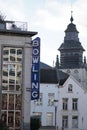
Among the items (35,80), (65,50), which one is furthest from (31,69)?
(65,50)

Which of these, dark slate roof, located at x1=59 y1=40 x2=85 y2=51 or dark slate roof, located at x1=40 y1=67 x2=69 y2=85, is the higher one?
dark slate roof, located at x1=59 y1=40 x2=85 y2=51

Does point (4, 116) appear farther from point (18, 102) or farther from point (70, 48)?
point (70, 48)

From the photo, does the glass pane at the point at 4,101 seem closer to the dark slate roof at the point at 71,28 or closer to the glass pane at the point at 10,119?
the glass pane at the point at 10,119

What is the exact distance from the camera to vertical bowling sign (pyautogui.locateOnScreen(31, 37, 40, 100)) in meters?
48.9

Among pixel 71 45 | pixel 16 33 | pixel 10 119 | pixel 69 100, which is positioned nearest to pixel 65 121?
pixel 69 100

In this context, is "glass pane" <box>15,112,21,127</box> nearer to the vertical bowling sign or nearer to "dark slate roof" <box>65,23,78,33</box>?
the vertical bowling sign

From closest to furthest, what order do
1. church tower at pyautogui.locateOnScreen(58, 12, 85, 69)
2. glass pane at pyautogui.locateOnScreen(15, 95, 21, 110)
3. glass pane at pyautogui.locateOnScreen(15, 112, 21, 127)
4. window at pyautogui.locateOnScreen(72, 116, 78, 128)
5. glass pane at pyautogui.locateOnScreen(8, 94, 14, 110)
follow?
1. glass pane at pyautogui.locateOnScreen(15, 112, 21, 127)
2. glass pane at pyautogui.locateOnScreen(8, 94, 14, 110)
3. glass pane at pyautogui.locateOnScreen(15, 95, 21, 110)
4. window at pyautogui.locateOnScreen(72, 116, 78, 128)
5. church tower at pyautogui.locateOnScreen(58, 12, 85, 69)

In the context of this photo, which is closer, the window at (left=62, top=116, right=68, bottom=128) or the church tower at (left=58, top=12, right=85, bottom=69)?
the window at (left=62, top=116, right=68, bottom=128)

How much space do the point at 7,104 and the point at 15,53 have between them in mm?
4824

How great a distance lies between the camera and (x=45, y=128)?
71625 millimetres

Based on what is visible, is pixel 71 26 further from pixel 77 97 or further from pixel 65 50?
pixel 77 97

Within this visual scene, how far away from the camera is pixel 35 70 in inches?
1940

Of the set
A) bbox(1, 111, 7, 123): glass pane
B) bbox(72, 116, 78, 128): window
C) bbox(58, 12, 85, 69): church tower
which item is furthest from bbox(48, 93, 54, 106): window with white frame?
bbox(58, 12, 85, 69): church tower

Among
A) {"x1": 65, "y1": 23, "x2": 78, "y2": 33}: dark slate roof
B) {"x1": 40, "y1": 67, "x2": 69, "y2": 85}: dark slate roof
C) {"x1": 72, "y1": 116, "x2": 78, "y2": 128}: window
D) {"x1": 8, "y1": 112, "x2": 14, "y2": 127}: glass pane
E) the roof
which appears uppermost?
{"x1": 65, "y1": 23, "x2": 78, "y2": 33}: dark slate roof
